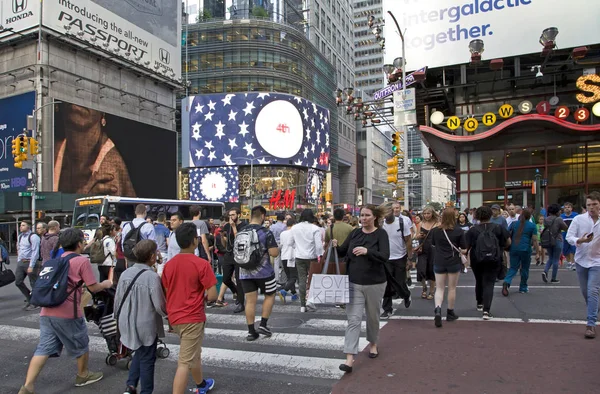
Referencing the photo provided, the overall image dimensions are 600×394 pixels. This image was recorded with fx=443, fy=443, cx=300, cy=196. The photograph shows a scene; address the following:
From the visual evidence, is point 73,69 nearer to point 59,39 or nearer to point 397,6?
point 59,39

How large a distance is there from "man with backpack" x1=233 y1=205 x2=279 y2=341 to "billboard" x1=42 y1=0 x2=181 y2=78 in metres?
40.9

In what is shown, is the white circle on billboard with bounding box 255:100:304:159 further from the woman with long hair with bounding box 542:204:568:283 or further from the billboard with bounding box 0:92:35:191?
the woman with long hair with bounding box 542:204:568:283

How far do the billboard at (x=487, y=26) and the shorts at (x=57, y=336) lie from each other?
76.5 feet

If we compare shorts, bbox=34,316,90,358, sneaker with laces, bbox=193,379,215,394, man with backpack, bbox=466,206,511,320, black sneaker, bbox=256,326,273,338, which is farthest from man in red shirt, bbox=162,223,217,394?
man with backpack, bbox=466,206,511,320

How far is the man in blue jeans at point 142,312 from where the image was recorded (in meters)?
3.98

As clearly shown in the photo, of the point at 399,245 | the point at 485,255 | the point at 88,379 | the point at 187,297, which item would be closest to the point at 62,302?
the point at 88,379

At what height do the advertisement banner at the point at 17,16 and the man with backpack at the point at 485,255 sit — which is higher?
the advertisement banner at the point at 17,16

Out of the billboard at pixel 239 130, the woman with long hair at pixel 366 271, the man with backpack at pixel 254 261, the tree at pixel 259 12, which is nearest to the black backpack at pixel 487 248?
the woman with long hair at pixel 366 271

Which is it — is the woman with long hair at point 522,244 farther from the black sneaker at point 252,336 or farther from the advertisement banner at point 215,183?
the advertisement banner at point 215,183

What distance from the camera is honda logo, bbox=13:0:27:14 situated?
3872 cm

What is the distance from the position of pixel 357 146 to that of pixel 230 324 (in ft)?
335

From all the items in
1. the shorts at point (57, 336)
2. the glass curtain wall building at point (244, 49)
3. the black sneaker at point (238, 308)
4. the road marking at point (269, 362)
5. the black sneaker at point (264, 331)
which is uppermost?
the glass curtain wall building at point (244, 49)

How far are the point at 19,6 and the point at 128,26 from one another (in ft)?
32.0

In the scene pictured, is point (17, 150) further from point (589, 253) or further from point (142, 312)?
point (589, 253)
